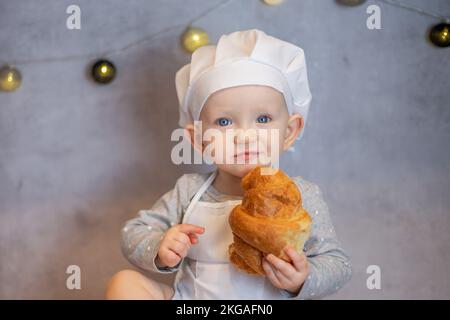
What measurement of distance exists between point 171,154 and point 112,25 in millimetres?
294

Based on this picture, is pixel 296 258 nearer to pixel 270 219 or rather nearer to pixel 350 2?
pixel 270 219

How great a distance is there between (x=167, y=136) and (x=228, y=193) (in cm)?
25

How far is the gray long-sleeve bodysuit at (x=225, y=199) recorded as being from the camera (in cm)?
92

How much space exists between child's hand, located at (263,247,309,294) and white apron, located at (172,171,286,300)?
0.30 ft

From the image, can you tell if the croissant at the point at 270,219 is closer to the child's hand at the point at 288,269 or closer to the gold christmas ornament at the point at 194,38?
the child's hand at the point at 288,269

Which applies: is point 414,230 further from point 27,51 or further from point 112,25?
point 27,51

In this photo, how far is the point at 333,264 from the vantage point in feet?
3.08

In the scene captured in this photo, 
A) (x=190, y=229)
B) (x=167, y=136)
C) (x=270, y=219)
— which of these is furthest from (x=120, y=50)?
(x=270, y=219)

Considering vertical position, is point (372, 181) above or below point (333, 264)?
above

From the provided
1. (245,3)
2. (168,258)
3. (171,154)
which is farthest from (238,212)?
(245,3)

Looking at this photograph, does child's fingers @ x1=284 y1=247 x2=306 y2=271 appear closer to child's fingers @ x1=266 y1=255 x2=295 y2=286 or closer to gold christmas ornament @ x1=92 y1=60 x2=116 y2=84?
child's fingers @ x1=266 y1=255 x2=295 y2=286

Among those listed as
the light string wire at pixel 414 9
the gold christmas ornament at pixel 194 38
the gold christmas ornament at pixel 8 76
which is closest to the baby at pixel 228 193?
the gold christmas ornament at pixel 194 38

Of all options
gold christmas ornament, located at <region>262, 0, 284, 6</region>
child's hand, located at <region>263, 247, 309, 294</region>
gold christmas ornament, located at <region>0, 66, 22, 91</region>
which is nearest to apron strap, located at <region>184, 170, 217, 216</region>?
child's hand, located at <region>263, 247, 309, 294</region>
